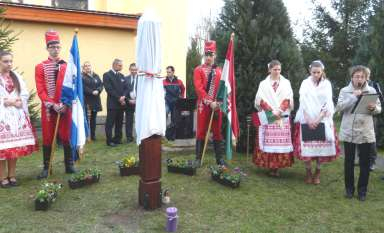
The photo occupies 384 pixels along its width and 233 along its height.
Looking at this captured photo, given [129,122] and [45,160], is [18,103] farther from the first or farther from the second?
[129,122]

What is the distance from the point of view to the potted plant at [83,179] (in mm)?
5957

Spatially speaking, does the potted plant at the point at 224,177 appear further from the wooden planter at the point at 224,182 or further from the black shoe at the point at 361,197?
the black shoe at the point at 361,197

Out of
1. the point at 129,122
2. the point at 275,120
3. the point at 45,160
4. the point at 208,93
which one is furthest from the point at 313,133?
the point at 129,122

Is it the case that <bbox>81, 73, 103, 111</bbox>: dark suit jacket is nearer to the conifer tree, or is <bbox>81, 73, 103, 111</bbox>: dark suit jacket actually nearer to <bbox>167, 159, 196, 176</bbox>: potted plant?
the conifer tree

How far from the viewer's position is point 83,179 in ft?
19.7

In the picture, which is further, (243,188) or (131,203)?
(243,188)

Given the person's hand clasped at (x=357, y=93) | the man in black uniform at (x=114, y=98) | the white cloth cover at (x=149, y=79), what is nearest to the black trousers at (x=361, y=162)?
the person's hand clasped at (x=357, y=93)

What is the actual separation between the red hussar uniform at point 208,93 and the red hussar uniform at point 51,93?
7.29ft

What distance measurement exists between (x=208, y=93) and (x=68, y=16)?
20.6 feet

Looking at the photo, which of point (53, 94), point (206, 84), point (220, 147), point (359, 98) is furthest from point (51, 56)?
point (359, 98)

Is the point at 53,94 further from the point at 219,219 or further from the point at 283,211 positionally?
the point at 283,211

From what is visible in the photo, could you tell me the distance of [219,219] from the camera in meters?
5.03

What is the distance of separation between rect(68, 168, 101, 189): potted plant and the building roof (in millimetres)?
6065

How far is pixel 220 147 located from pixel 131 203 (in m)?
2.39
